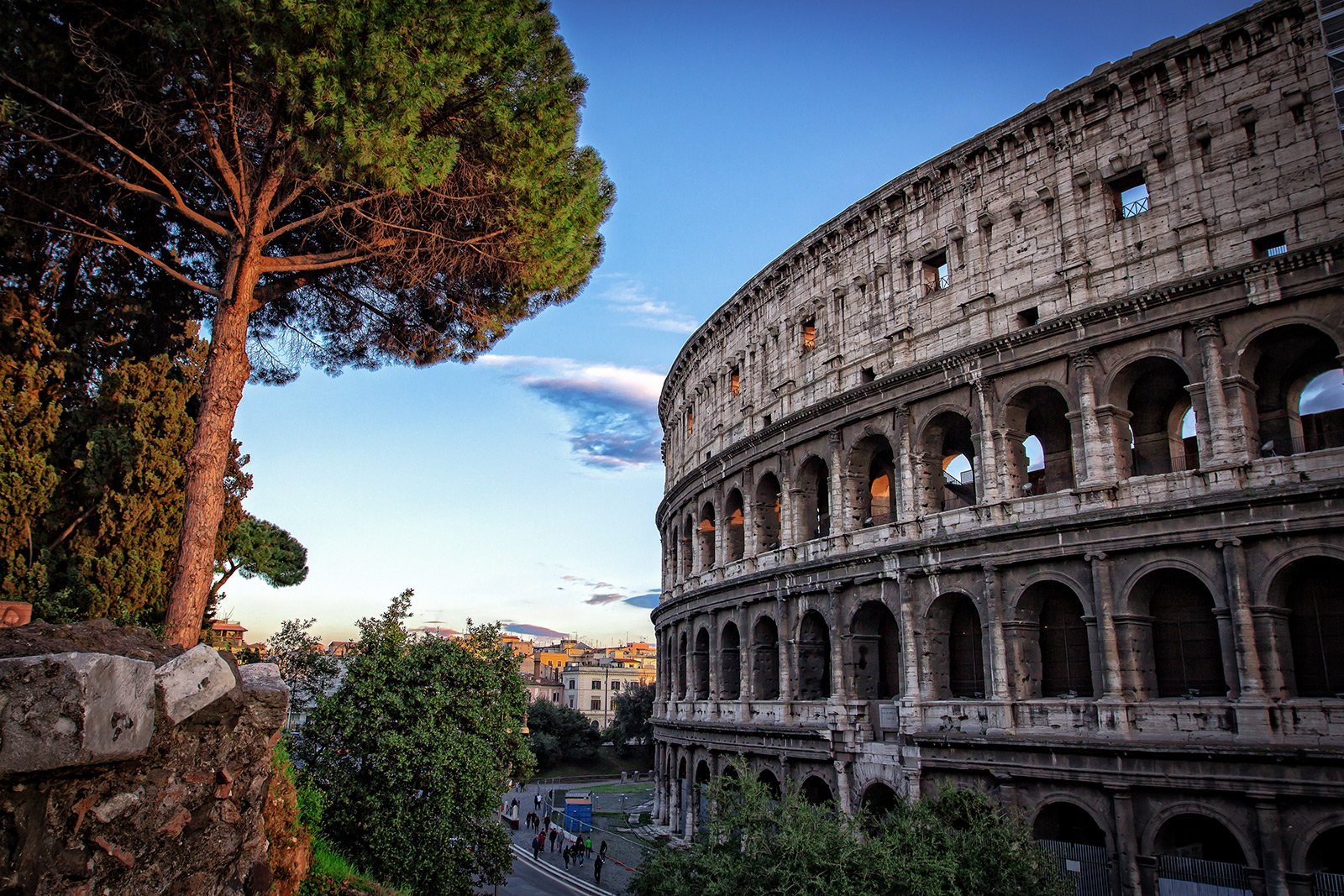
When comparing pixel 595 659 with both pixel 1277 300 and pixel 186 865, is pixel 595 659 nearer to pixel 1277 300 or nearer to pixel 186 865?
pixel 1277 300

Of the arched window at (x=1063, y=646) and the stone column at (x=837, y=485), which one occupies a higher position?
the stone column at (x=837, y=485)

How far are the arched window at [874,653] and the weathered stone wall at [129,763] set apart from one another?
17.6 meters

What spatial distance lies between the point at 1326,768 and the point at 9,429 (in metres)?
20.9

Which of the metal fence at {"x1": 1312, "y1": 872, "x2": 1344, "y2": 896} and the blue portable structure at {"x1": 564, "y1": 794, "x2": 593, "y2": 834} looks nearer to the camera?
the metal fence at {"x1": 1312, "y1": 872, "x2": 1344, "y2": 896}

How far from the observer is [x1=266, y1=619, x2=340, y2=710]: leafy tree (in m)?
15.0

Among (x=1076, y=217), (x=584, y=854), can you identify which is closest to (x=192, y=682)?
(x=1076, y=217)

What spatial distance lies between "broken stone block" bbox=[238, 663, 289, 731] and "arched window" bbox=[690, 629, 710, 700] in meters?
24.0

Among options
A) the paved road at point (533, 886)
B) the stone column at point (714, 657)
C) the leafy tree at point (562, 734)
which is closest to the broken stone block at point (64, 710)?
the paved road at point (533, 886)

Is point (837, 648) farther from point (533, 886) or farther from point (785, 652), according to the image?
point (533, 886)

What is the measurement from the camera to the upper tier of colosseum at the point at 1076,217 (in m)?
15.3

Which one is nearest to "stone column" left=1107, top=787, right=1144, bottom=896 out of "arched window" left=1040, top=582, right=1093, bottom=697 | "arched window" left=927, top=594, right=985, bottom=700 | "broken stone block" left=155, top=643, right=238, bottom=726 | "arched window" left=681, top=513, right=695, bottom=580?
"arched window" left=1040, top=582, right=1093, bottom=697

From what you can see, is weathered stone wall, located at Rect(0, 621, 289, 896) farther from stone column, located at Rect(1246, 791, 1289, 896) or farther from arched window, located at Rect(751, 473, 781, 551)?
arched window, located at Rect(751, 473, 781, 551)

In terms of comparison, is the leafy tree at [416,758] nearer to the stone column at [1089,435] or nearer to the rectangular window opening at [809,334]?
the stone column at [1089,435]

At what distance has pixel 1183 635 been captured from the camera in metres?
15.9
